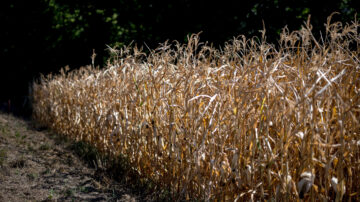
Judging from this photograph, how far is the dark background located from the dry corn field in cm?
474

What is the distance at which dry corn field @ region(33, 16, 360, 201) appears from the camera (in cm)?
170

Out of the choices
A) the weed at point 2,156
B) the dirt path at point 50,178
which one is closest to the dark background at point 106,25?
the dirt path at point 50,178

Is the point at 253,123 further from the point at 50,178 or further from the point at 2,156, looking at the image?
the point at 2,156

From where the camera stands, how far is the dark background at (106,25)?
8023mm

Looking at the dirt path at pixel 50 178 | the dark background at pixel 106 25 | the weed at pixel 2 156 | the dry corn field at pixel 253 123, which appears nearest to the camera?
the dry corn field at pixel 253 123

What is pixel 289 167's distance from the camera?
188 cm

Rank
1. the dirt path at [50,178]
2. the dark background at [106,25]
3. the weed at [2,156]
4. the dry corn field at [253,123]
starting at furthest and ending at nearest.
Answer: the dark background at [106,25] < the weed at [2,156] < the dirt path at [50,178] < the dry corn field at [253,123]

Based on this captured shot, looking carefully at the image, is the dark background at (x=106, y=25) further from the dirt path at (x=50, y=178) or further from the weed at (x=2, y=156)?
the weed at (x=2, y=156)

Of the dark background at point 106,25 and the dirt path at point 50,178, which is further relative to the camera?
the dark background at point 106,25

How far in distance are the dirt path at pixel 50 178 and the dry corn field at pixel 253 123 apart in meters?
A: 0.34

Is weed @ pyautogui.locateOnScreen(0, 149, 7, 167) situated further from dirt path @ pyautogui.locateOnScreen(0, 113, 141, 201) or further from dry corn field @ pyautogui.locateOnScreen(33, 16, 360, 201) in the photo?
dry corn field @ pyautogui.locateOnScreen(33, 16, 360, 201)

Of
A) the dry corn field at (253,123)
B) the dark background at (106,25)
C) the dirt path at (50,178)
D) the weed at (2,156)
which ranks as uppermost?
the dark background at (106,25)

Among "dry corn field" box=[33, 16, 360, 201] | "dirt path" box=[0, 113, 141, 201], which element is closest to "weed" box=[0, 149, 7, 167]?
"dirt path" box=[0, 113, 141, 201]

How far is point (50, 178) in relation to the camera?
10.4 ft
